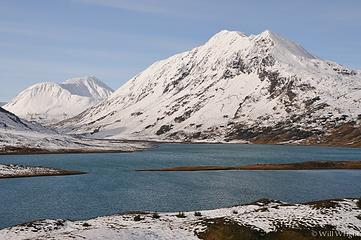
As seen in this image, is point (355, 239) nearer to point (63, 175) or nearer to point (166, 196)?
point (166, 196)

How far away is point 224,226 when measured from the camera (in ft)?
127

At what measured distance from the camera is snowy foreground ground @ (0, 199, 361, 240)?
37.1m

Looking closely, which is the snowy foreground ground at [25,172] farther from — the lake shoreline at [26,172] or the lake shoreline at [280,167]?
the lake shoreline at [280,167]

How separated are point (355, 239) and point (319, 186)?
53956mm

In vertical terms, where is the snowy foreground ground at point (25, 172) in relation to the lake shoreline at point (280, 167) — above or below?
below

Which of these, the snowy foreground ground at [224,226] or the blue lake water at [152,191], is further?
the blue lake water at [152,191]

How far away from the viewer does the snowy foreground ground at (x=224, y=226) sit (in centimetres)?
3709

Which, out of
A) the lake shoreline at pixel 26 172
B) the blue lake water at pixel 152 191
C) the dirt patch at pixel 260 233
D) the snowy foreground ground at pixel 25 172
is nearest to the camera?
the dirt patch at pixel 260 233

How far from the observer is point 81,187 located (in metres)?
87.7

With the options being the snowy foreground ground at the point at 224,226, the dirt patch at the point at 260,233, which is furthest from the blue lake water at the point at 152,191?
the dirt patch at the point at 260,233

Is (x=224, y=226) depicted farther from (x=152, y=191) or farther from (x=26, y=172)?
(x=26, y=172)

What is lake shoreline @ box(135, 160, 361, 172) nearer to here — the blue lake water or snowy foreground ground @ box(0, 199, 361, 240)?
the blue lake water

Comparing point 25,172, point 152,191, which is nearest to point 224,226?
point 152,191

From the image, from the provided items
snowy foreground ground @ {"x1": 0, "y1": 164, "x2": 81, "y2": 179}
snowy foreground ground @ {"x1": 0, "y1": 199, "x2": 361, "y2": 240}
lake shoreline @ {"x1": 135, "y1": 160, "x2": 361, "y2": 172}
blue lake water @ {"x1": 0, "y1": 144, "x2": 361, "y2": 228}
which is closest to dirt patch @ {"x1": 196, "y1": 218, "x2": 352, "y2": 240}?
snowy foreground ground @ {"x1": 0, "y1": 199, "x2": 361, "y2": 240}
